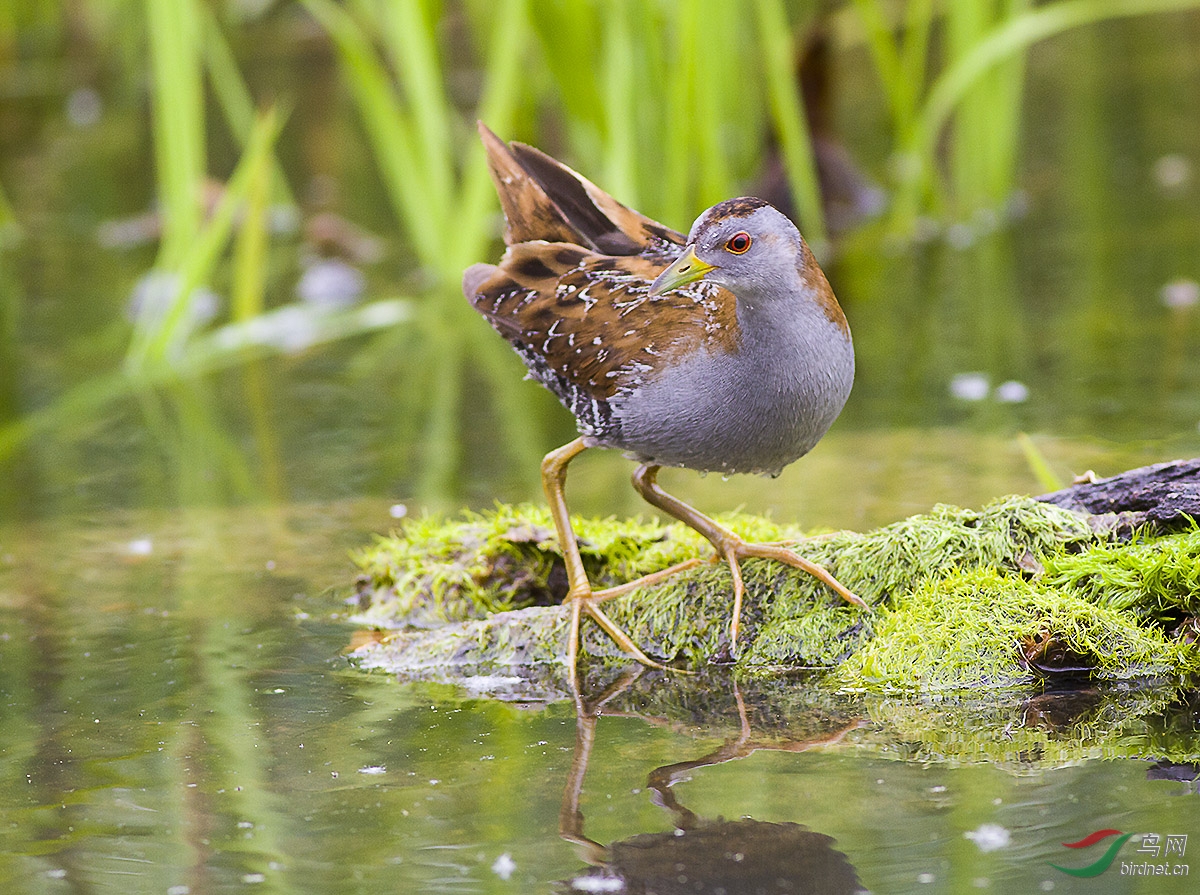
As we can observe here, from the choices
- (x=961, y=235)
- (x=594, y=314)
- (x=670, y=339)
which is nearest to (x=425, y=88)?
(x=961, y=235)

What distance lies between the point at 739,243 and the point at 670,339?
0.37 m

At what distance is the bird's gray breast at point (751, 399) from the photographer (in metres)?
3.58

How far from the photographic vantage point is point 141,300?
27.8ft

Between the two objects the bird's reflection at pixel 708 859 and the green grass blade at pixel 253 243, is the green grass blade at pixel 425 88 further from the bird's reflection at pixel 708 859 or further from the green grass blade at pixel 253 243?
the bird's reflection at pixel 708 859

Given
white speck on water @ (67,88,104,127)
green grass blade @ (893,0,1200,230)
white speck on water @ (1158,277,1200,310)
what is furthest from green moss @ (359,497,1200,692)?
white speck on water @ (67,88,104,127)

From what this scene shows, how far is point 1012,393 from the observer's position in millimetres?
6105

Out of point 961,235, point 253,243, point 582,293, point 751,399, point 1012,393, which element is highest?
point 253,243

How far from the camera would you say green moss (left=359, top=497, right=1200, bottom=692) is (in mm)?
3525

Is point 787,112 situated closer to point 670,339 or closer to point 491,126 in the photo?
point 491,126

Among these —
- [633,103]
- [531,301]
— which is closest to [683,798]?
[531,301]

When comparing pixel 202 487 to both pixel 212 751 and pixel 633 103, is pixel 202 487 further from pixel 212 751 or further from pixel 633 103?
pixel 633 103

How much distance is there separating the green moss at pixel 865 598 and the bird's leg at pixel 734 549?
37 millimetres

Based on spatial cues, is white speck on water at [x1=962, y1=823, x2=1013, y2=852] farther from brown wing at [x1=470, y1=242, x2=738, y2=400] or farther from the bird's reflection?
brown wing at [x1=470, y1=242, x2=738, y2=400]

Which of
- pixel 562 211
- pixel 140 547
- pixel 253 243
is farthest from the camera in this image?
pixel 253 243
